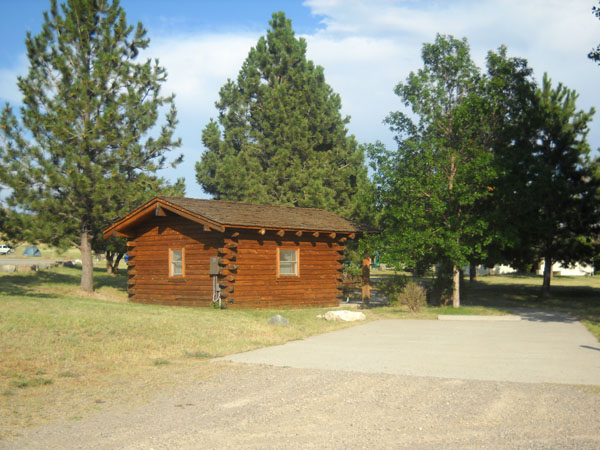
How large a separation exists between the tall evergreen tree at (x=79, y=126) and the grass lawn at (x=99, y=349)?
7427 millimetres

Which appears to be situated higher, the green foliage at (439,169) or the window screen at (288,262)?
the green foliage at (439,169)

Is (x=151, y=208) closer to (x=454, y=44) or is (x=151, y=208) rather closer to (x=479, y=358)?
(x=454, y=44)

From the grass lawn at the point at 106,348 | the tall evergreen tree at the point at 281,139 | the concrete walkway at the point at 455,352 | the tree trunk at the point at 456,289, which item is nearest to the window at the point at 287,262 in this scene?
the grass lawn at the point at 106,348

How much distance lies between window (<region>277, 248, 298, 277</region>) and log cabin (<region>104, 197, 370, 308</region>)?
0.04 metres

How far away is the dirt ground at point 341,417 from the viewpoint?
618 cm

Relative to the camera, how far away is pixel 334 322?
17906 mm

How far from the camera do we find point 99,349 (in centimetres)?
1177

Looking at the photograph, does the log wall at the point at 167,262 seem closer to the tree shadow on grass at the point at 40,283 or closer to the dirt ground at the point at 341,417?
the tree shadow on grass at the point at 40,283

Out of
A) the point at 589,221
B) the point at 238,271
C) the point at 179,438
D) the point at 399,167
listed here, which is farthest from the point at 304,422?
the point at 589,221

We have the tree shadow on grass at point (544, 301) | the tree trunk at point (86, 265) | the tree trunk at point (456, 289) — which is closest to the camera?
the tree shadow on grass at point (544, 301)

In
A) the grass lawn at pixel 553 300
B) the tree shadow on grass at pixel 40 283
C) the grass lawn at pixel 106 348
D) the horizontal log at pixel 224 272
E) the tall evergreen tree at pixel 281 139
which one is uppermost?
the tall evergreen tree at pixel 281 139

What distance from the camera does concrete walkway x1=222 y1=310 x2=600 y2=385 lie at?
32.9ft

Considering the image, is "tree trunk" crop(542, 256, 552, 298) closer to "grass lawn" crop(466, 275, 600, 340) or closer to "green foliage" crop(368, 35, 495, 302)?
"grass lawn" crop(466, 275, 600, 340)

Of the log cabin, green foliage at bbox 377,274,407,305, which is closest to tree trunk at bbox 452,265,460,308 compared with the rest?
green foliage at bbox 377,274,407,305
